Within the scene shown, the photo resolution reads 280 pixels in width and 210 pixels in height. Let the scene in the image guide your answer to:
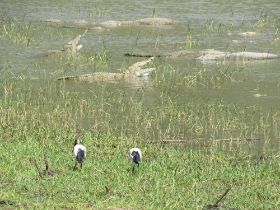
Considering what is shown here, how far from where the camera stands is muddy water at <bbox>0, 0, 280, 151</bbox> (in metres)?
11.9

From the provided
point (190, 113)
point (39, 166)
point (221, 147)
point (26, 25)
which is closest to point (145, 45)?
point (26, 25)

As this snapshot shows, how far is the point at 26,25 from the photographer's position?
17469 millimetres

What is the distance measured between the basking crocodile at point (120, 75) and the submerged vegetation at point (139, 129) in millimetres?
172

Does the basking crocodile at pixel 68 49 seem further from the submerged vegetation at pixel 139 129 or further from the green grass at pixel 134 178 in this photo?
the green grass at pixel 134 178

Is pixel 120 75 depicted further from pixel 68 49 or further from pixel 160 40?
pixel 160 40

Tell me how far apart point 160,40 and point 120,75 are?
4154mm

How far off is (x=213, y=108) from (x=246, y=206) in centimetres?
386

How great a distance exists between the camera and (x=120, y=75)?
1226 cm

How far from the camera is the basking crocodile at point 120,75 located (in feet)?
39.1

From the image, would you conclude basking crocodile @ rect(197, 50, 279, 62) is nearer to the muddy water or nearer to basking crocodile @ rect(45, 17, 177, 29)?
the muddy water

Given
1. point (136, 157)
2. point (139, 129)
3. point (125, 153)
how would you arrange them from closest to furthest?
1. point (136, 157)
2. point (125, 153)
3. point (139, 129)

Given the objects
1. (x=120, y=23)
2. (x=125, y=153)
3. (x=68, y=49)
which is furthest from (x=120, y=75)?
(x=120, y=23)

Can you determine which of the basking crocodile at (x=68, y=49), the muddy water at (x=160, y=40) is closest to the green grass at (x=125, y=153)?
the muddy water at (x=160, y=40)

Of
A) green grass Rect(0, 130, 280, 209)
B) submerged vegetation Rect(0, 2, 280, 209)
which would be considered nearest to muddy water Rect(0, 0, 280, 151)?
submerged vegetation Rect(0, 2, 280, 209)
